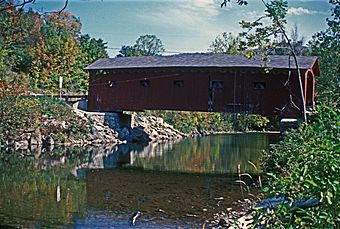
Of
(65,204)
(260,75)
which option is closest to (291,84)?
(260,75)

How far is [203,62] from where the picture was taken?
18047mm

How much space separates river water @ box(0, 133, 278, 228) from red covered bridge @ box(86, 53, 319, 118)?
1.75 meters

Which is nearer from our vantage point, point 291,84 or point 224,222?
point 224,222

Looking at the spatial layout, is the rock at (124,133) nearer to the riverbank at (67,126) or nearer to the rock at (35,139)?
the riverbank at (67,126)

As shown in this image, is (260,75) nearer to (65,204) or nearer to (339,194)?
(65,204)

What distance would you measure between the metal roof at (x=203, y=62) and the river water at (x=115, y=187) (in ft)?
9.78

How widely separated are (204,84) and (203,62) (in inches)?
29.5

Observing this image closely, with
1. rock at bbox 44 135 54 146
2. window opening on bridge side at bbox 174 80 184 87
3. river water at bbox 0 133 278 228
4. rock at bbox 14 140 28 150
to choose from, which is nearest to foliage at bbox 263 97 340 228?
river water at bbox 0 133 278 228

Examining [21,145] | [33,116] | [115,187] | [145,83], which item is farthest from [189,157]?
[115,187]

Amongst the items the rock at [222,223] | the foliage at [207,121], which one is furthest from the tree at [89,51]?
the rock at [222,223]

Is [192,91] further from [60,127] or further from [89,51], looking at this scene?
[89,51]

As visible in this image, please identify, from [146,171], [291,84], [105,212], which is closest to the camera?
[105,212]

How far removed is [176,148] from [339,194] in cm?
1728

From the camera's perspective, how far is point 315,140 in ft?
12.2
